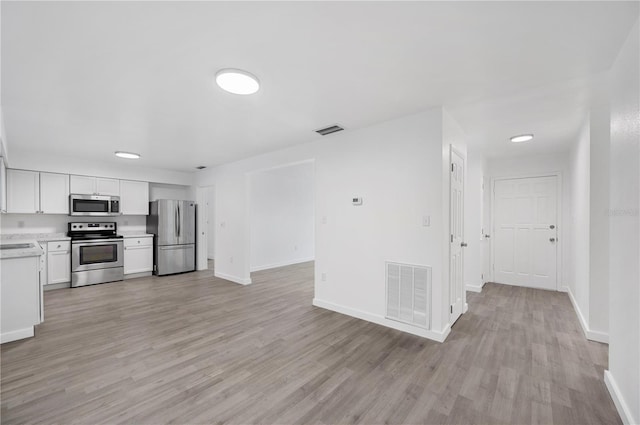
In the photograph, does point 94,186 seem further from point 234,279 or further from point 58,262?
point 234,279

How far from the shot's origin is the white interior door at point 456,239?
3158 millimetres

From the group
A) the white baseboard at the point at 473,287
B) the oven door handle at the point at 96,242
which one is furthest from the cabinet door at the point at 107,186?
the white baseboard at the point at 473,287

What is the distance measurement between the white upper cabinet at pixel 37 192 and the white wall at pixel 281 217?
3624 millimetres

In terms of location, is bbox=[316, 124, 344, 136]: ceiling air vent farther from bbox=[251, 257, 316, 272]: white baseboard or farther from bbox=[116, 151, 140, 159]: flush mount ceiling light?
bbox=[116, 151, 140, 159]: flush mount ceiling light

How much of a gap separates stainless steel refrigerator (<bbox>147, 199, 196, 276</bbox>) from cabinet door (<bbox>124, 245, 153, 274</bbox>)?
11cm

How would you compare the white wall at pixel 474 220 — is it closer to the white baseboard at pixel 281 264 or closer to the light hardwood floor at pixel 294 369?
the light hardwood floor at pixel 294 369

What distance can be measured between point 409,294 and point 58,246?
6256mm

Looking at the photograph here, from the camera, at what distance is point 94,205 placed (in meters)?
5.51

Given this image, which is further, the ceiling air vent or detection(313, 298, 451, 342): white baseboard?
the ceiling air vent

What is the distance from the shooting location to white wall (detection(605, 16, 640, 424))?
160 centimetres

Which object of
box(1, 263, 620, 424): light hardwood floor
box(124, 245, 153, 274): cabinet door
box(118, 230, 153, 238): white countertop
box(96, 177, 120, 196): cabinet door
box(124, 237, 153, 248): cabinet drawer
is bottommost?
box(1, 263, 620, 424): light hardwood floor

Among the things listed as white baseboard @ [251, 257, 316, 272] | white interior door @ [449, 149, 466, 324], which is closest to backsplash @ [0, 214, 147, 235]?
white baseboard @ [251, 257, 316, 272]

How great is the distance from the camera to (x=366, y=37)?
1722 mm

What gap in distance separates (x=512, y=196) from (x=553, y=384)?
4083mm
